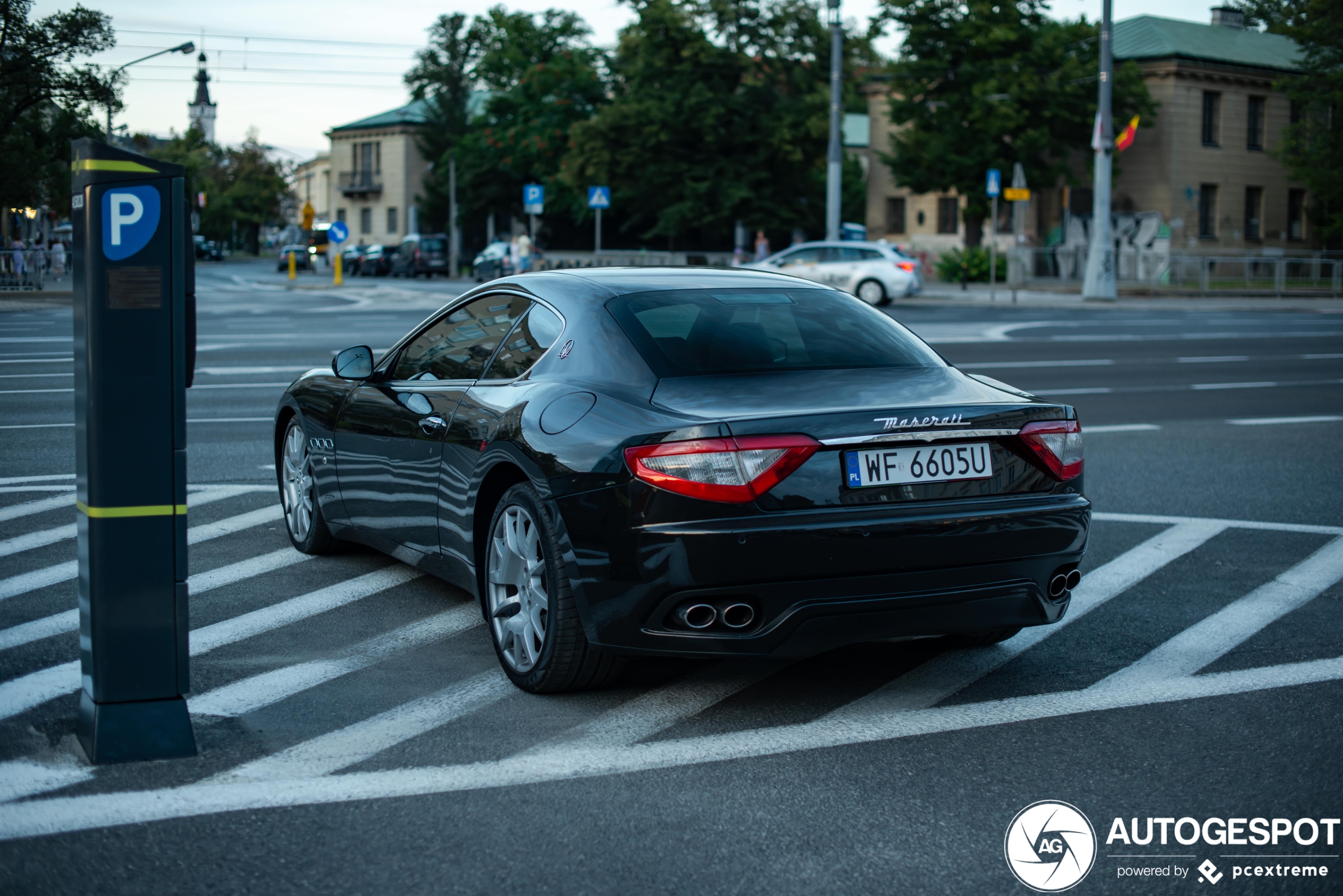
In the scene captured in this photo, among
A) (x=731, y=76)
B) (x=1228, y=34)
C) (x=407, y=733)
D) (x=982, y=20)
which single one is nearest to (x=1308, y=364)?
(x=407, y=733)

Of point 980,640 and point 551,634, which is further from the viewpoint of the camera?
point 980,640

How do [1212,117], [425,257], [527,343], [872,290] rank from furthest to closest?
[425,257], [1212,117], [872,290], [527,343]

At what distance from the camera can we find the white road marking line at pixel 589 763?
3.73 meters

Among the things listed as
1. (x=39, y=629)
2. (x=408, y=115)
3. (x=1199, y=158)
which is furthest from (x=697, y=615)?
(x=408, y=115)

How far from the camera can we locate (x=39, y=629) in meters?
5.58

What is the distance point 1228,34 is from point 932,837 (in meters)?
59.9

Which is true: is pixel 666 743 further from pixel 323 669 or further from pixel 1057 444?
pixel 1057 444

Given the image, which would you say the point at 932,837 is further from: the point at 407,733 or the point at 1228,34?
the point at 1228,34

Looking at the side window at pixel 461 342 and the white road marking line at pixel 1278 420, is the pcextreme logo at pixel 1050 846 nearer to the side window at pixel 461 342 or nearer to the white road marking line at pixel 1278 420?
the side window at pixel 461 342

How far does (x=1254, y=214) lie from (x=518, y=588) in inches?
2208

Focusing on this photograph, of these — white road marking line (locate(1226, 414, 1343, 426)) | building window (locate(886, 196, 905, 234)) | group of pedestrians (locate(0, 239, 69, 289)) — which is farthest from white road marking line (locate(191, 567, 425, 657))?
building window (locate(886, 196, 905, 234))

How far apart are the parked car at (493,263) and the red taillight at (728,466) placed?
46.3m

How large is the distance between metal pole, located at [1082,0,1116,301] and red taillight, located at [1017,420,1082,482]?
3232 centimetres

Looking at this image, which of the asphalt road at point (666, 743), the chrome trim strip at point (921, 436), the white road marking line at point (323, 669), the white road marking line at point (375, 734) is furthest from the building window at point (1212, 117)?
the white road marking line at point (375, 734)
